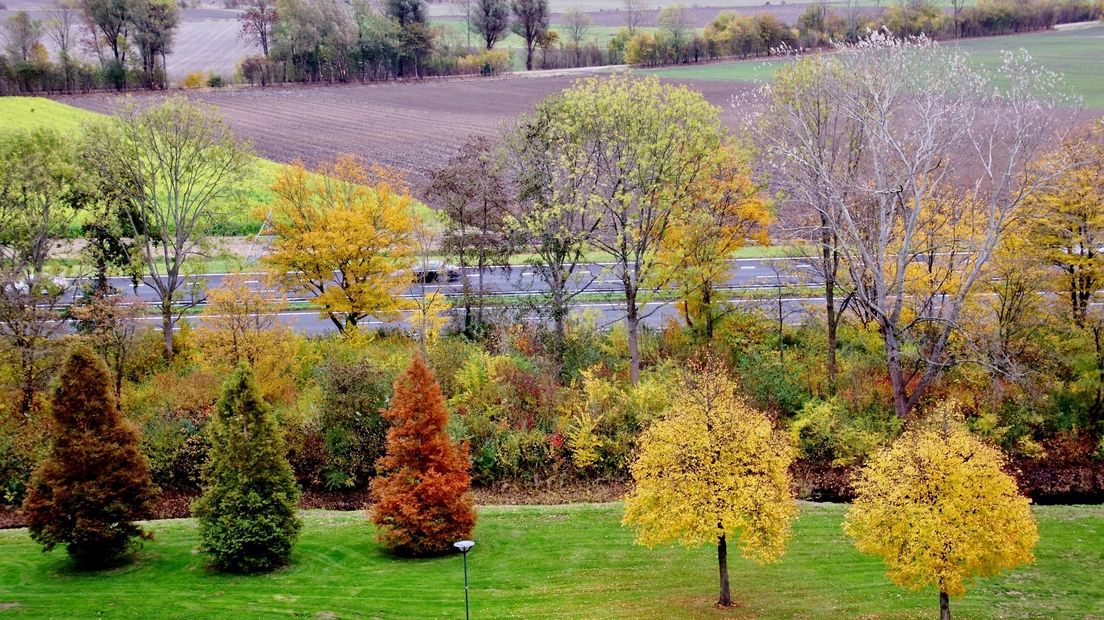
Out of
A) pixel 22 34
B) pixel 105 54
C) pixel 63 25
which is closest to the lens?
pixel 105 54

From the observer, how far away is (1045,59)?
272 ft

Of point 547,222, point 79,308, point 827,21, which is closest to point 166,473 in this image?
point 79,308

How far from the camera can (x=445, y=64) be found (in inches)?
4151

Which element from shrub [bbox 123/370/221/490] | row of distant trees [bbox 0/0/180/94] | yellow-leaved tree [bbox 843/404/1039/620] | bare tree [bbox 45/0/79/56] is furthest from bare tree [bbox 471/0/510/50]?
yellow-leaved tree [bbox 843/404/1039/620]

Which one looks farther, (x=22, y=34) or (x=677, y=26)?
(x=677, y=26)

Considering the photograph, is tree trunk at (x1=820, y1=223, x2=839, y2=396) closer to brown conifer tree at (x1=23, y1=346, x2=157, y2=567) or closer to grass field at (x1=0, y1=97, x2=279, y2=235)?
brown conifer tree at (x1=23, y1=346, x2=157, y2=567)

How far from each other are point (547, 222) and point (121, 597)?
71.7 feet

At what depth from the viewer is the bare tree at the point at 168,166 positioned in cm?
4316

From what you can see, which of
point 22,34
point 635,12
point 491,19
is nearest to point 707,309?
point 491,19

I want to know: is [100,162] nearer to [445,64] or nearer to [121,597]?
[121,597]

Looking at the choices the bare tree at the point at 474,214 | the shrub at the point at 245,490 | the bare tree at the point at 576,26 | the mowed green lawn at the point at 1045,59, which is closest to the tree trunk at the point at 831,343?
the bare tree at the point at 474,214

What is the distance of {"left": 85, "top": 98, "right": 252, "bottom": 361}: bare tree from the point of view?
43156 millimetres

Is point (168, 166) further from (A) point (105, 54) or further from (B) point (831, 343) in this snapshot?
(A) point (105, 54)

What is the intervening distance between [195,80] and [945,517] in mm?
90729
